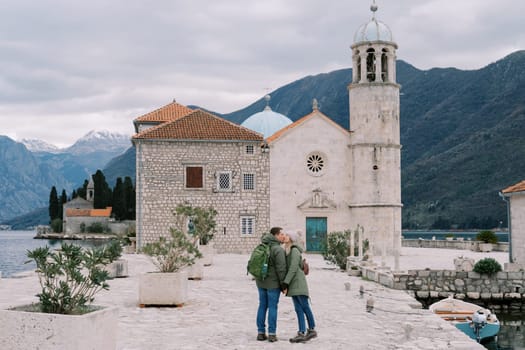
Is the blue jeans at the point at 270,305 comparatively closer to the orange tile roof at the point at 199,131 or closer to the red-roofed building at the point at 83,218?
the orange tile roof at the point at 199,131

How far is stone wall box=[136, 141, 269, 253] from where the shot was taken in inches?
1358

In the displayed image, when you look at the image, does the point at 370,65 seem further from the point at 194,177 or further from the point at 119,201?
the point at 119,201

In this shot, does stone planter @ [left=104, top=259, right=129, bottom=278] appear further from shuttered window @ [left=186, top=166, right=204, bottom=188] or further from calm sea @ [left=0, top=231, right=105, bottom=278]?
shuttered window @ [left=186, top=166, right=204, bottom=188]

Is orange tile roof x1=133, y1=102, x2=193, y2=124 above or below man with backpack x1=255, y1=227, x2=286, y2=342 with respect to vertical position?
above

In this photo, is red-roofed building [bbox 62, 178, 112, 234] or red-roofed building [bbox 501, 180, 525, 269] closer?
red-roofed building [bbox 501, 180, 525, 269]

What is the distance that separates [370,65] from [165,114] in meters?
12.8

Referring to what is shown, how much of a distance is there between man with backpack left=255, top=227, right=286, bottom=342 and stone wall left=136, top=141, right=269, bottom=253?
25324 millimetres

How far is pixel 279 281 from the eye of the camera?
9195 millimetres

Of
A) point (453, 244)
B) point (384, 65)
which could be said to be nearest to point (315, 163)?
point (384, 65)

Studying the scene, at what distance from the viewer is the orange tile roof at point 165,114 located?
3956cm

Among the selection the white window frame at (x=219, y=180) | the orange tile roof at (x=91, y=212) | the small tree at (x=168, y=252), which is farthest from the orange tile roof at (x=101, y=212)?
the small tree at (x=168, y=252)

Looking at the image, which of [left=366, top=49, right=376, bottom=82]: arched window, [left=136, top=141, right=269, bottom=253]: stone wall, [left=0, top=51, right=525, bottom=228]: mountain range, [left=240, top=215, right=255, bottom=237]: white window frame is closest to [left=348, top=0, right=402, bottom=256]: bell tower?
[left=366, top=49, right=376, bottom=82]: arched window

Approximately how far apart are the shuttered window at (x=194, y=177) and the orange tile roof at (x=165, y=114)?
5518 millimetres

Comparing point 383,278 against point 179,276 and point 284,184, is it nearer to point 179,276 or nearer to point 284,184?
point 179,276
